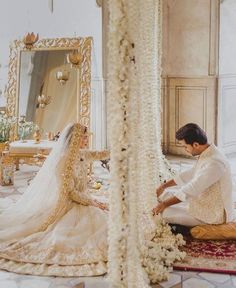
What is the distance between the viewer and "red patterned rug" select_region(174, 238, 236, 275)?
12.9 ft

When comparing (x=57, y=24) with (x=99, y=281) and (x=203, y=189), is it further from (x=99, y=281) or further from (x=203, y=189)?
(x=99, y=281)

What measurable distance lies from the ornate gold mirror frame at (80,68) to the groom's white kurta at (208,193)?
280cm

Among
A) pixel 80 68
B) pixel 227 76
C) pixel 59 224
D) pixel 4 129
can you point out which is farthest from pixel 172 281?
pixel 227 76

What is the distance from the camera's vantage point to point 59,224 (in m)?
4.39

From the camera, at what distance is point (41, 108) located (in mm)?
7422

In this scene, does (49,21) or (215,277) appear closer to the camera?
(215,277)

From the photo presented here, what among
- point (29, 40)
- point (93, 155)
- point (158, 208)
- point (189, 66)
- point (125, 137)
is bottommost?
point (158, 208)

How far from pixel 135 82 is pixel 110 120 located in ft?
0.82

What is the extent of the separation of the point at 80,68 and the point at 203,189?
130 inches

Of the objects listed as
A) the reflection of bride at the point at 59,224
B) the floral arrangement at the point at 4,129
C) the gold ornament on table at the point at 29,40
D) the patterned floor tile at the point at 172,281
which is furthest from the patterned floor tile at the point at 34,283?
the gold ornament on table at the point at 29,40

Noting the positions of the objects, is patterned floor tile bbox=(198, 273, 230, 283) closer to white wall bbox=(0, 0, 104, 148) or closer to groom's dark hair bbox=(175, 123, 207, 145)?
groom's dark hair bbox=(175, 123, 207, 145)

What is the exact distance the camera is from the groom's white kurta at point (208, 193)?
14.3 ft

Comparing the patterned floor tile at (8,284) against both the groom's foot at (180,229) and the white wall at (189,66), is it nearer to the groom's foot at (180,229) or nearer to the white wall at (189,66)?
the groom's foot at (180,229)

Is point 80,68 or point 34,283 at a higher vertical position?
point 80,68
